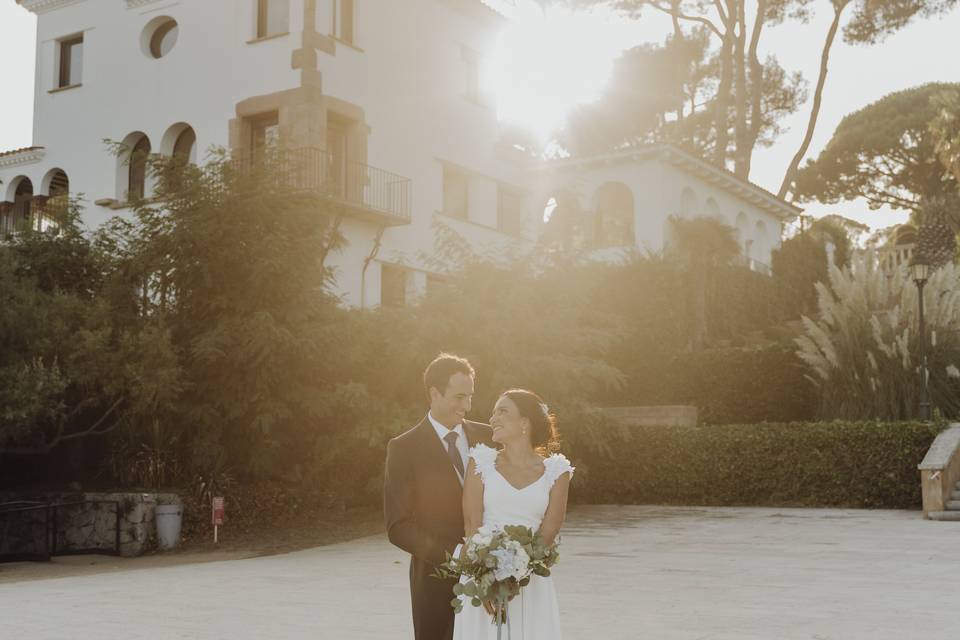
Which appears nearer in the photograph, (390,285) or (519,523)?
(519,523)

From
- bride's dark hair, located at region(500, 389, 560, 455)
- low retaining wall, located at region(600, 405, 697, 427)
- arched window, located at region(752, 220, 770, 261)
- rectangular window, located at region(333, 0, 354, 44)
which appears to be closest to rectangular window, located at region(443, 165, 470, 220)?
rectangular window, located at region(333, 0, 354, 44)

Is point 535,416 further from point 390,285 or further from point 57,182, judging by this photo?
point 57,182

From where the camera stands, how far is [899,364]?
58.7 ft

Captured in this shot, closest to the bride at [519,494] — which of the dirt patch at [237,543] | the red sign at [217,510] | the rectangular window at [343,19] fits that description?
the dirt patch at [237,543]

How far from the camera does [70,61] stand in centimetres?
2738

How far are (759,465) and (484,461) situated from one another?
48.5 feet

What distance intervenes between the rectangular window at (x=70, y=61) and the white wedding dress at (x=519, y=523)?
25.5 meters

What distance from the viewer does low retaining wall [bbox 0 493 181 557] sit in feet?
49.8

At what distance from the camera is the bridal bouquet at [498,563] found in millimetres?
4180

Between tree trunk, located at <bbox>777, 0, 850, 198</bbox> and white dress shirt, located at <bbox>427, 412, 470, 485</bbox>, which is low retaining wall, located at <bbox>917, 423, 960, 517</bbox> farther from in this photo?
tree trunk, located at <bbox>777, 0, 850, 198</bbox>

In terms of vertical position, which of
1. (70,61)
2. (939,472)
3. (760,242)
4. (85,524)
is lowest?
(85,524)

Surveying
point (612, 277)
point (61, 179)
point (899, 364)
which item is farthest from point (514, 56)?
point (899, 364)

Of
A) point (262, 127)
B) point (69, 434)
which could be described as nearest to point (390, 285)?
point (262, 127)

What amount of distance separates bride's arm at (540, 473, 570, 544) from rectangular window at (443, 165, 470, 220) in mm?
23311
